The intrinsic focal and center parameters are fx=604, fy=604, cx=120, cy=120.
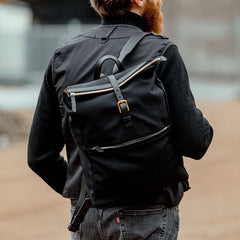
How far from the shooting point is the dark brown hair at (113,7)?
2354 mm

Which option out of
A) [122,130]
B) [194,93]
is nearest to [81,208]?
[122,130]

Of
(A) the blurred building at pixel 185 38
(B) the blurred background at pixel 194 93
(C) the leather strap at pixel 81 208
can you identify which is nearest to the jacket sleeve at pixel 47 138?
(C) the leather strap at pixel 81 208

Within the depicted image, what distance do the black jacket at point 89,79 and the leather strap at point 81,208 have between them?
0.17 feet

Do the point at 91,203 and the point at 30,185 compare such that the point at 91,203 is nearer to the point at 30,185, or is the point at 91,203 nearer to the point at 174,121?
the point at 174,121

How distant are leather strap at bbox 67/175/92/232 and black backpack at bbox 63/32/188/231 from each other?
0.08 m

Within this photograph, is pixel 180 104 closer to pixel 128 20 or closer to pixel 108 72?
pixel 108 72

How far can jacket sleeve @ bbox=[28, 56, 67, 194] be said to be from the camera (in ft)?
8.17

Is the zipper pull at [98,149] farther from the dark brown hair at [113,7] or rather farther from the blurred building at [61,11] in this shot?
the blurred building at [61,11]

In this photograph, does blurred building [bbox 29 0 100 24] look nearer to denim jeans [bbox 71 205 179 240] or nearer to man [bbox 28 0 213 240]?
man [bbox 28 0 213 240]

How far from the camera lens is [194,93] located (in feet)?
59.9

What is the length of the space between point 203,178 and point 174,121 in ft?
21.6

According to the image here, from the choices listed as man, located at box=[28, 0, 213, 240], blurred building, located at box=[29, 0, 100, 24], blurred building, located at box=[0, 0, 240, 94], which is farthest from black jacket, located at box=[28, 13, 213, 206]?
blurred building, located at box=[29, 0, 100, 24]

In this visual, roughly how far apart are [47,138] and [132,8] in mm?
647

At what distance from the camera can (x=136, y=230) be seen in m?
2.24
